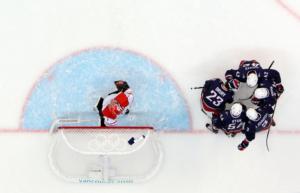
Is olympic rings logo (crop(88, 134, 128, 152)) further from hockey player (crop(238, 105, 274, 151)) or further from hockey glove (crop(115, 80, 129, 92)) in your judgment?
hockey player (crop(238, 105, 274, 151))

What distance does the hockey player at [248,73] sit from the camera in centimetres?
192

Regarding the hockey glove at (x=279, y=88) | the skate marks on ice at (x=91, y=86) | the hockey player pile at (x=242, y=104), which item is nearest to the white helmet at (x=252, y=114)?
the hockey player pile at (x=242, y=104)

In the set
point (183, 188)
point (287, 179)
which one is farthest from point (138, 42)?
point (287, 179)

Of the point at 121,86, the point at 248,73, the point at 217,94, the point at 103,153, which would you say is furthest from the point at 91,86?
the point at 248,73

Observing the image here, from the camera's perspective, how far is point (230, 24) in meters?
2.14

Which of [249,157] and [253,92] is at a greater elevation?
[253,92]

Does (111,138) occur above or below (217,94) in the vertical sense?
below

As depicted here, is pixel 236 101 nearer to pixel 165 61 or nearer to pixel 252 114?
pixel 252 114

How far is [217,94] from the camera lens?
1.97 metres

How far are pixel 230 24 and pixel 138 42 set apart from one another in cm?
38

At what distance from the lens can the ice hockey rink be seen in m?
2.12

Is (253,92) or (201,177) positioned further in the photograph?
(201,177)

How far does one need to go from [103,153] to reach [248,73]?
64cm

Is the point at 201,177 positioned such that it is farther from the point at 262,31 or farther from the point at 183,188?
the point at 262,31
